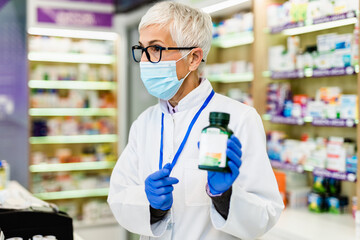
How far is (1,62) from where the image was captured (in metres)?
5.34

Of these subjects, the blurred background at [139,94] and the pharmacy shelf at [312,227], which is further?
the blurred background at [139,94]

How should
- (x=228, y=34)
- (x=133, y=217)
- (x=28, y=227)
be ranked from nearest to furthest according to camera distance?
(x=133, y=217), (x=28, y=227), (x=228, y=34)

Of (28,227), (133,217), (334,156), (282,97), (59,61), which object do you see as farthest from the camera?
(59,61)

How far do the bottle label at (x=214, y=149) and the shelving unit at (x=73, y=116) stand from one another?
4.83 m

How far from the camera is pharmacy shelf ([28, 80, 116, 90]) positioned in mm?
5793

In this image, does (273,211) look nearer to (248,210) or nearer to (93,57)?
(248,210)

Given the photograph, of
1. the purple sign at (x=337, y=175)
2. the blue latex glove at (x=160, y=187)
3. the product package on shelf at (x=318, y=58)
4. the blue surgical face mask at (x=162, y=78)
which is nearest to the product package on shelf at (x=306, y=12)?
the product package on shelf at (x=318, y=58)

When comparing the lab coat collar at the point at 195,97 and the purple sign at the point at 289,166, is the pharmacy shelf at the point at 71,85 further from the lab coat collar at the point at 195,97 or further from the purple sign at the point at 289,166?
the lab coat collar at the point at 195,97

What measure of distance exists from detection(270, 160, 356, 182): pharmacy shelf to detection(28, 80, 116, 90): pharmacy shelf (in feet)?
10.2

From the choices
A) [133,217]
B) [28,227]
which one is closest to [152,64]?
[133,217]

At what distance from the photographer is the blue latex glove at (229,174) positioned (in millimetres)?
1291

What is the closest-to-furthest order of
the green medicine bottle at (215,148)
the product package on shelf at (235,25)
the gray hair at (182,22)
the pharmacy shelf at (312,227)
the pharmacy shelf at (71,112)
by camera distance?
1. the green medicine bottle at (215,148)
2. the gray hair at (182,22)
3. the pharmacy shelf at (312,227)
4. the product package on shelf at (235,25)
5. the pharmacy shelf at (71,112)

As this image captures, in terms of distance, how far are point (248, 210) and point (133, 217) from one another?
494 millimetres

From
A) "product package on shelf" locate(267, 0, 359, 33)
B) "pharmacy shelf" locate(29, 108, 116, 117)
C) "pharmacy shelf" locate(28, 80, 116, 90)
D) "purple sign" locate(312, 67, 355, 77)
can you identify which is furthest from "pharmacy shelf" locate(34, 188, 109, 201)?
"purple sign" locate(312, 67, 355, 77)
